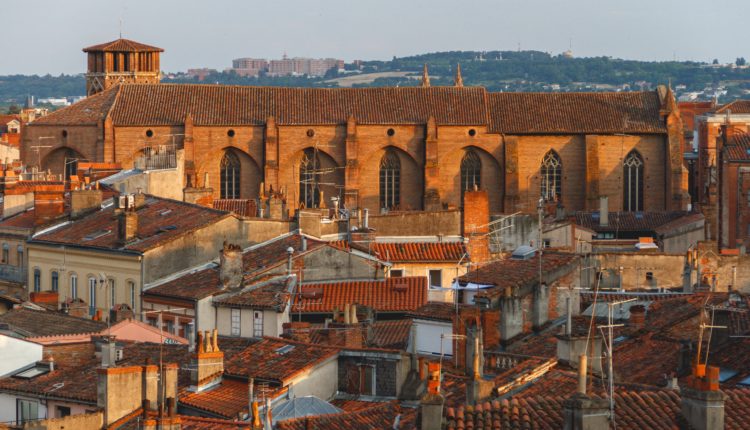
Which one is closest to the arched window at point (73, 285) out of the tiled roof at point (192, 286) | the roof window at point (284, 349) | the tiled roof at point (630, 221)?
the tiled roof at point (192, 286)

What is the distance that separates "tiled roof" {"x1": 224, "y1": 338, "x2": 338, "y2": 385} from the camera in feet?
111

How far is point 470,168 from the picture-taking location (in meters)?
101

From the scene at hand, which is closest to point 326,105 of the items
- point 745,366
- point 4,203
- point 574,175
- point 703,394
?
point 574,175

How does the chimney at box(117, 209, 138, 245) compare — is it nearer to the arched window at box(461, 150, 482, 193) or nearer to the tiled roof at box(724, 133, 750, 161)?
the tiled roof at box(724, 133, 750, 161)

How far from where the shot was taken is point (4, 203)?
64750 mm

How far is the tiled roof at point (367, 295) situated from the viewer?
4559 centimetres

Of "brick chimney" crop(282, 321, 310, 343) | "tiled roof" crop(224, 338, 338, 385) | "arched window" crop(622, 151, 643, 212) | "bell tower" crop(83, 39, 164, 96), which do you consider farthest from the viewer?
"bell tower" crop(83, 39, 164, 96)

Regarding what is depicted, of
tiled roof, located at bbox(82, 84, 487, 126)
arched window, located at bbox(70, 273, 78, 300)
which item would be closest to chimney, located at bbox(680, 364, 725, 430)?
arched window, located at bbox(70, 273, 78, 300)

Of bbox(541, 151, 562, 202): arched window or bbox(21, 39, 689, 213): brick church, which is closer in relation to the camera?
bbox(21, 39, 689, 213): brick church

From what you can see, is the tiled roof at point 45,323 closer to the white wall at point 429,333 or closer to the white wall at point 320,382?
the white wall at point 429,333

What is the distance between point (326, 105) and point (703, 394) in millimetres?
79492

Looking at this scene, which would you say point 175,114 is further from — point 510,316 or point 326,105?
point 510,316

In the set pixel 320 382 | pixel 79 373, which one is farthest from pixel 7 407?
pixel 320 382

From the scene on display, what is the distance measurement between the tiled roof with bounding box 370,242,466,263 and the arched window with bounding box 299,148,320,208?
43.3m
